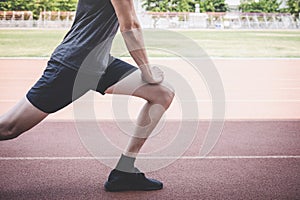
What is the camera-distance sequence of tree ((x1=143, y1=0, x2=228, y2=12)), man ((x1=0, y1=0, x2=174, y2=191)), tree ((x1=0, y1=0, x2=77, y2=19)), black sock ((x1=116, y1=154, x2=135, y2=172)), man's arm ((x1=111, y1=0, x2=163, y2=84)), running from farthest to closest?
tree ((x1=143, y1=0, x2=228, y2=12)) → tree ((x1=0, y1=0, x2=77, y2=19)) → black sock ((x1=116, y1=154, x2=135, y2=172)) → man ((x1=0, y1=0, x2=174, y2=191)) → man's arm ((x1=111, y1=0, x2=163, y2=84))

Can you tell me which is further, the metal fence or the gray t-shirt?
the metal fence

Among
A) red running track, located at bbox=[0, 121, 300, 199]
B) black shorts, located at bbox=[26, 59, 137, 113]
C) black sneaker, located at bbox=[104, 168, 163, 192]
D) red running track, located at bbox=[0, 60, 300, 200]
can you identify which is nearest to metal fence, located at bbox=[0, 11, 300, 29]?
red running track, located at bbox=[0, 60, 300, 200]

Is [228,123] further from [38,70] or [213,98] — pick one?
[38,70]

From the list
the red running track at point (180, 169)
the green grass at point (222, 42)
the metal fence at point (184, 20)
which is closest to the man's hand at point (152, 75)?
the red running track at point (180, 169)

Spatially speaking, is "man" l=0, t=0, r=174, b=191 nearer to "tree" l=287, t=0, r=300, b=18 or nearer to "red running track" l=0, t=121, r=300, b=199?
"red running track" l=0, t=121, r=300, b=199

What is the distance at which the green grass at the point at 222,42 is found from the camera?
10664 mm

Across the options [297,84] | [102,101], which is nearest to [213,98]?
[102,101]

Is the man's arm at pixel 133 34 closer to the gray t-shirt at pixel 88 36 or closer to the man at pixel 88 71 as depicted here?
the man at pixel 88 71

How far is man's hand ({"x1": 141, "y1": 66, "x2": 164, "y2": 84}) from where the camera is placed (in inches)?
95.6

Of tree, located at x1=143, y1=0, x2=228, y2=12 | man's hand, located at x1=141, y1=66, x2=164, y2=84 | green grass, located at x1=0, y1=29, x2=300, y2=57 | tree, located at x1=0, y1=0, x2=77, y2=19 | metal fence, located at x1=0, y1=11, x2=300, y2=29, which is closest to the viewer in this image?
man's hand, located at x1=141, y1=66, x2=164, y2=84

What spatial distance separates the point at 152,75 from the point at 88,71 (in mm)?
325

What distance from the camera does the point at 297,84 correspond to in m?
8.39

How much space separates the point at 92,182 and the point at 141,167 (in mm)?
500

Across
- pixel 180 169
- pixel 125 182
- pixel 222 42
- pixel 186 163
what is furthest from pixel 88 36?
pixel 222 42
